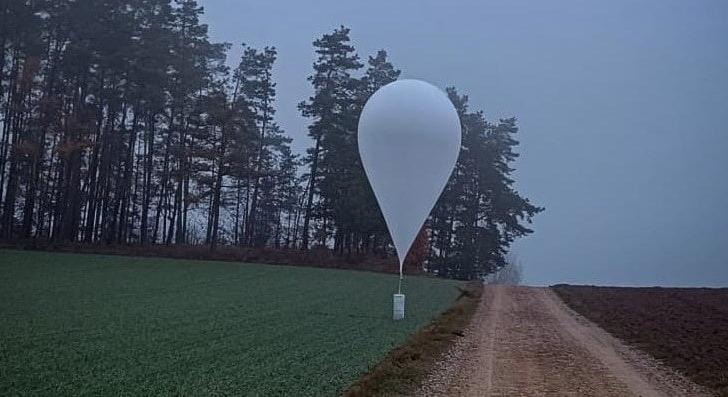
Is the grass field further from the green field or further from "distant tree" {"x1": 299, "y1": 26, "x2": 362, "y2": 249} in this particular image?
"distant tree" {"x1": 299, "y1": 26, "x2": 362, "y2": 249}

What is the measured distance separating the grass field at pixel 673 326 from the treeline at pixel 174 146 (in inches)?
883

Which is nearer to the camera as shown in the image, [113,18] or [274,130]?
[113,18]

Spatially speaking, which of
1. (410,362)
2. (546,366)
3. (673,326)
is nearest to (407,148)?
(410,362)

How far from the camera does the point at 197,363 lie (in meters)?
10.8

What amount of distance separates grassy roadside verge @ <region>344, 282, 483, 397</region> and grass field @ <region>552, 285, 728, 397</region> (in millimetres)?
4562

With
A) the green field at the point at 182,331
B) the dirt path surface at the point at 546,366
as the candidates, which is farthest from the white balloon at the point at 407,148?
the dirt path surface at the point at 546,366

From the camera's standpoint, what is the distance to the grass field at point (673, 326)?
44.6 ft

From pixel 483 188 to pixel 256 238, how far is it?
20.1 m

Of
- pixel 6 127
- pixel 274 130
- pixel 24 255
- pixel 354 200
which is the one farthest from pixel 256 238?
pixel 24 255

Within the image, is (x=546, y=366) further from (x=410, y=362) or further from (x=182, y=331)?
(x=182, y=331)

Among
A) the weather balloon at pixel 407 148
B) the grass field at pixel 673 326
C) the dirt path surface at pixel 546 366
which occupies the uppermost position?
the weather balloon at pixel 407 148

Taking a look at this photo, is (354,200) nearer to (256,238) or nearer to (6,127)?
(256,238)

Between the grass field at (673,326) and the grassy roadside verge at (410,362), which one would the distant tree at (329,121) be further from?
the grassy roadside verge at (410,362)

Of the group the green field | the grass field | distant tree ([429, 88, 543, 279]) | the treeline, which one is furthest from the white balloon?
distant tree ([429, 88, 543, 279])
